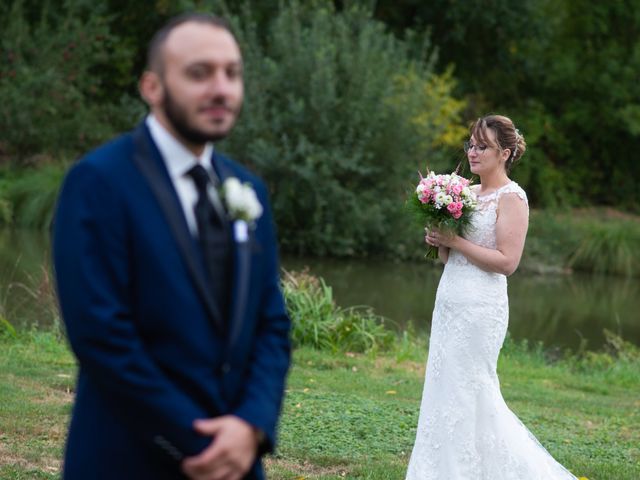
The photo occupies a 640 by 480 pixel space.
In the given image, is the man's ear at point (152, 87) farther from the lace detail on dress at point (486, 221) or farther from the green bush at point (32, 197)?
the green bush at point (32, 197)

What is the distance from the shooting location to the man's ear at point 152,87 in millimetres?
3008

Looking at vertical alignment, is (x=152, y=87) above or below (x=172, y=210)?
above

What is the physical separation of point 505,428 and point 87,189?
4.26 metres

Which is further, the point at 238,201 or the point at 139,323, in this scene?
the point at 238,201

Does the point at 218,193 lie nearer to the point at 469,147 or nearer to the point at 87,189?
the point at 87,189

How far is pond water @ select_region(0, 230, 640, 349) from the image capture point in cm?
1526

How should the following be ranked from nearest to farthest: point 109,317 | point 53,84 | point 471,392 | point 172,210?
point 109,317 → point 172,210 → point 471,392 → point 53,84

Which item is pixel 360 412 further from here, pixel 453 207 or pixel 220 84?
pixel 220 84

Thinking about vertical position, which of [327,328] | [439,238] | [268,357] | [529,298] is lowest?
[529,298]

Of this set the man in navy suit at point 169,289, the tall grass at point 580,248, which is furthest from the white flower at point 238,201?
the tall grass at point 580,248

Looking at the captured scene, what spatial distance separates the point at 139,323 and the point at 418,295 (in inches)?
717

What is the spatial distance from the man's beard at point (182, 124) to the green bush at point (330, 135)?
21492 mm

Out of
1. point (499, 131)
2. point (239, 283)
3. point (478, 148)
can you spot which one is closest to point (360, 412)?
point (478, 148)

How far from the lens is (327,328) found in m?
12.5
